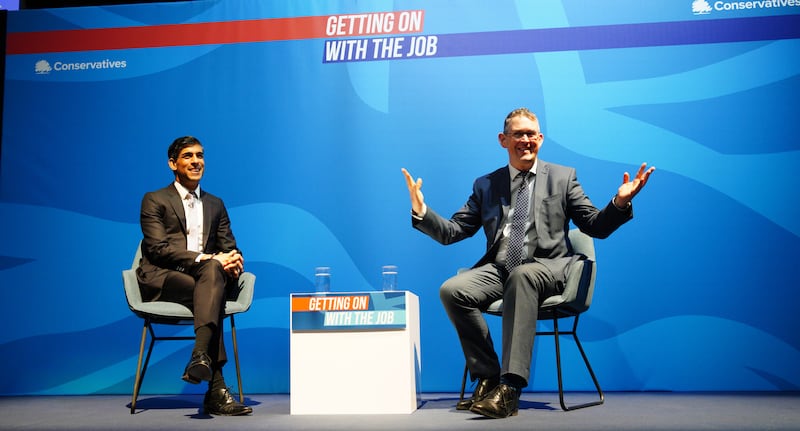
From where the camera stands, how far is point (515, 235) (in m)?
3.52

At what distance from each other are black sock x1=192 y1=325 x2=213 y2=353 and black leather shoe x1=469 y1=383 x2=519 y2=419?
1.15 metres

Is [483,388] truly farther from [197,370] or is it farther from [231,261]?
[231,261]

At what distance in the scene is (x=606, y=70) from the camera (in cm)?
455

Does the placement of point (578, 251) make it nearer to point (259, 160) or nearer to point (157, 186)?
point (259, 160)

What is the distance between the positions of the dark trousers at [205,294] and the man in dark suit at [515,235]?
0.93 m

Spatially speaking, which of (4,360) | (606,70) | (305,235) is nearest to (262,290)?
(305,235)

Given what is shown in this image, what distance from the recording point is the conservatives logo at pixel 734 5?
4480 mm

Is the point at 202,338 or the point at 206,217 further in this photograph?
the point at 206,217

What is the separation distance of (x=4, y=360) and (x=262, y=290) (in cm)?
169

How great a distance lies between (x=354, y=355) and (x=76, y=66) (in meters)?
2.97

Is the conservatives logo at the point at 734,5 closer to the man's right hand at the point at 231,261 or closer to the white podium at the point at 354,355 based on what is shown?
the white podium at the point at 354,355

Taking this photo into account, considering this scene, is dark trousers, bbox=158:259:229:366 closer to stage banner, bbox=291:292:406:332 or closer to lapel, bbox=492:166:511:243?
stage banner, bbox=291:292:406:332

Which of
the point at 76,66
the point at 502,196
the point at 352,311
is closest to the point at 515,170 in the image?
the point at 502,196

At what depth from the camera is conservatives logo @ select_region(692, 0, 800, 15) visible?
176 inches
